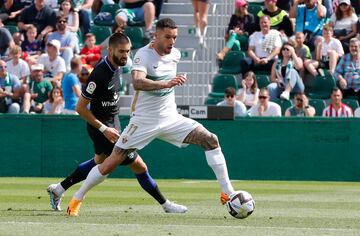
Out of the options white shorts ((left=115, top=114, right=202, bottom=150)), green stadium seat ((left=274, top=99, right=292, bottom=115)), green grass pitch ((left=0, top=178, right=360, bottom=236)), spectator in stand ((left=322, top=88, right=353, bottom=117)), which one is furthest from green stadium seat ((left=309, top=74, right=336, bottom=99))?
white shorts ((left=115, top=114, right=202, bottom=150))

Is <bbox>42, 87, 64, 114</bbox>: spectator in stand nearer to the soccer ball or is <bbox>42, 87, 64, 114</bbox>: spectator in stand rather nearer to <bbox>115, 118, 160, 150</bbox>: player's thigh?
<bbox>115, 118, 160, 150</bbox>: player's thigh

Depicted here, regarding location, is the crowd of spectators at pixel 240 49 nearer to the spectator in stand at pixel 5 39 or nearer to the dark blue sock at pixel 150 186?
the spectator in stand at pixel 5 39

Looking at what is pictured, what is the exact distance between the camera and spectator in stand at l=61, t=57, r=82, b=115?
21766 millimetres

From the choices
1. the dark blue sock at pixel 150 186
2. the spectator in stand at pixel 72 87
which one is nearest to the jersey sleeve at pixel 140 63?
the dark blue sock at pixel 150 186

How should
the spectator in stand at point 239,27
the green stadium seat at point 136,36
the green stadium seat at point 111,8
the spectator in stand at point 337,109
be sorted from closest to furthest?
the spectator in stand at point 337,109
the spectator in stand at point 239,27
the green stadium seat at point 136,36
the green stadium seat at point 111,8

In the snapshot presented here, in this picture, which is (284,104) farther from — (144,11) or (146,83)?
(146,83)

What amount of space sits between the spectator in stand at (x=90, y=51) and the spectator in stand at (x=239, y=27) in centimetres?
280

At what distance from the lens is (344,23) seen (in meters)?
23.5

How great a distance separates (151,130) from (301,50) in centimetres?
1120

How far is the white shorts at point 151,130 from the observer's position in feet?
39.9

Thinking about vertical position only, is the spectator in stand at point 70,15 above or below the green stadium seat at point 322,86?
above

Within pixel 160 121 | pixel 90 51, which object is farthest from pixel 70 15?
pixel 160 121

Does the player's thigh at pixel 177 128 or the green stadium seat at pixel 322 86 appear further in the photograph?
the green stadium seat at pixel 322 86

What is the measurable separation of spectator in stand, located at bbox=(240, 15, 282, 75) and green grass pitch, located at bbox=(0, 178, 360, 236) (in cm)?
483
